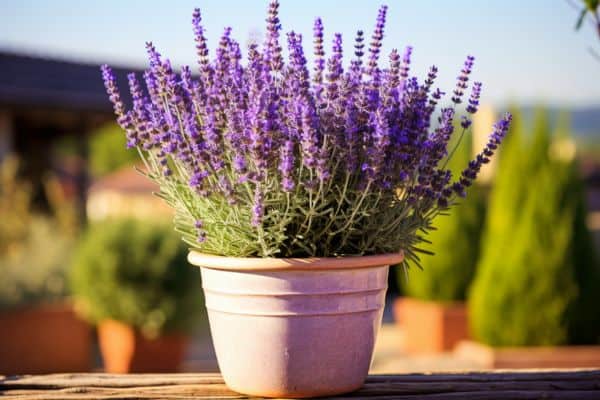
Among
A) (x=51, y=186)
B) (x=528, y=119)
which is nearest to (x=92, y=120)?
(x=51, y=186)

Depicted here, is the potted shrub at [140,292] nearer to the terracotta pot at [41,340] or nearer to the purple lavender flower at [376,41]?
the terracotta pot at [41,340]

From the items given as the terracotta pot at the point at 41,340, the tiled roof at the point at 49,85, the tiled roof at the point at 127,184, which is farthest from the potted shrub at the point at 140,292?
the tiled roof at the point at 127,184

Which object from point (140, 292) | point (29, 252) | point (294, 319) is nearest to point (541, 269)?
point (140, 292)

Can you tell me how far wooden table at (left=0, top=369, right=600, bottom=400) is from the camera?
198 cm

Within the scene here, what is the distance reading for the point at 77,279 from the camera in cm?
688

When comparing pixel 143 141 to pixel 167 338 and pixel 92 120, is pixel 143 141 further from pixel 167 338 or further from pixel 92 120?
pixel 92 120

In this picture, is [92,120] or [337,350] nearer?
[337,350]

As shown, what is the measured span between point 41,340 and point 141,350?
0.89m

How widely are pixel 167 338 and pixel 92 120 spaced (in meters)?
5.75

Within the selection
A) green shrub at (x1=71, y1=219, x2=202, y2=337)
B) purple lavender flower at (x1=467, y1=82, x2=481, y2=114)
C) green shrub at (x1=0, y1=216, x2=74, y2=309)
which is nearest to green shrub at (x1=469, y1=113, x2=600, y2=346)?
green shrub at (x1=71, y1=219, x2=202, y2=337)

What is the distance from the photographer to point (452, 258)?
305 inches

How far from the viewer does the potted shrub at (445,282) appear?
7422 millimetres

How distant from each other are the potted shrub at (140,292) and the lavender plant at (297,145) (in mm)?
4788

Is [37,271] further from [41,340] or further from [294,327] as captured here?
[294,327]
